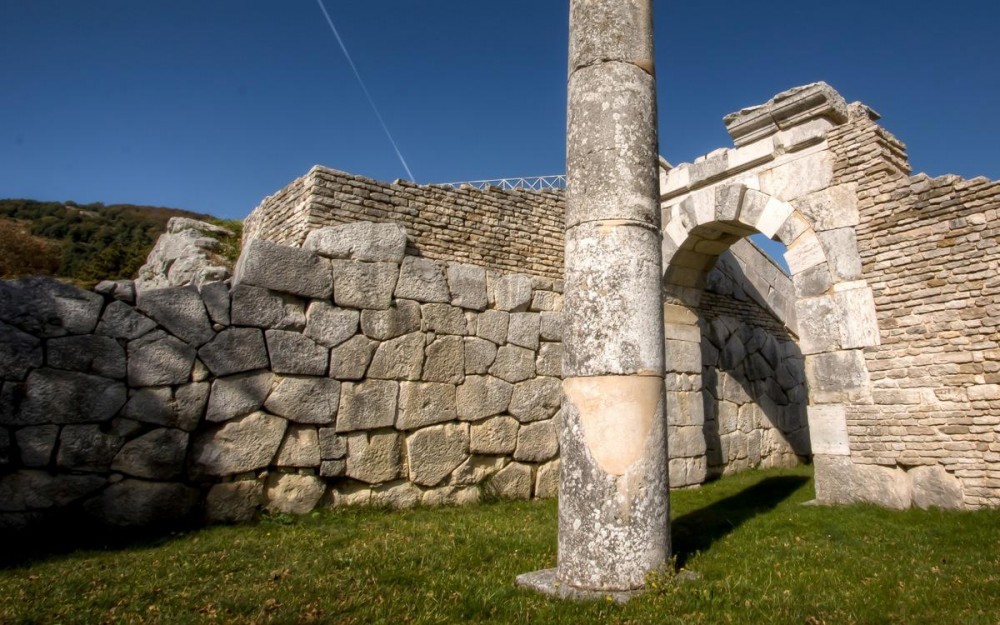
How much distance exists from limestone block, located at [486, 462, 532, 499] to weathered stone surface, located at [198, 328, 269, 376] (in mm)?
2768

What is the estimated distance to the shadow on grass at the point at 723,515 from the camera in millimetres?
5148

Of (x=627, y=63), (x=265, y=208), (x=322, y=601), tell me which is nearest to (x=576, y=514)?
(x=322, y=601)

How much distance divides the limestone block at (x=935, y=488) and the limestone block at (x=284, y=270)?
6.51 meters

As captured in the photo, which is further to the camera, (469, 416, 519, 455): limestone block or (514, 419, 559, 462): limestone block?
(514, 419, 559, 462): limestone block

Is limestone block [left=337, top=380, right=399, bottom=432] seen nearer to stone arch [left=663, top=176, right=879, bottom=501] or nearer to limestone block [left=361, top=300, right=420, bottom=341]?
limestone block [left=361, top=300, right=420, bottom=341]

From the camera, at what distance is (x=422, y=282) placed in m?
6.97

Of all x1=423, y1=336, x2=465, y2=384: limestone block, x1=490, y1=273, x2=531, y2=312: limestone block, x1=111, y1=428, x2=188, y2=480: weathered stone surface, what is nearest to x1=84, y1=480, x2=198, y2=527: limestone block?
x1=111, y1=428, x2=188, y2=480: weathered stone surface

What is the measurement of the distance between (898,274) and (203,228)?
478 inches

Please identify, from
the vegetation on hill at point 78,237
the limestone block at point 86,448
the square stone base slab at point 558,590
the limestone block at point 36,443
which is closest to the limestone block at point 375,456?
the limestone block at point 86,448

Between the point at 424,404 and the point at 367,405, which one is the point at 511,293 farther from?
the point at 367,405

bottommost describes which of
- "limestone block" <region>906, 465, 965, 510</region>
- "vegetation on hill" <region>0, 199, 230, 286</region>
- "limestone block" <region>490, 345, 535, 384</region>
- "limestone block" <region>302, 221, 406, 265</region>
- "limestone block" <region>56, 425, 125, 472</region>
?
"limestone block" <region>906, 465, 965, 510</region>

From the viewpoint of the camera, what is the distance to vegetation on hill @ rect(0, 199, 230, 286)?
1366 cm

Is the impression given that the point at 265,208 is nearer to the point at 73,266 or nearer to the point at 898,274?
the point at 898,274

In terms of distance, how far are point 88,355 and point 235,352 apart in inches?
43.2
